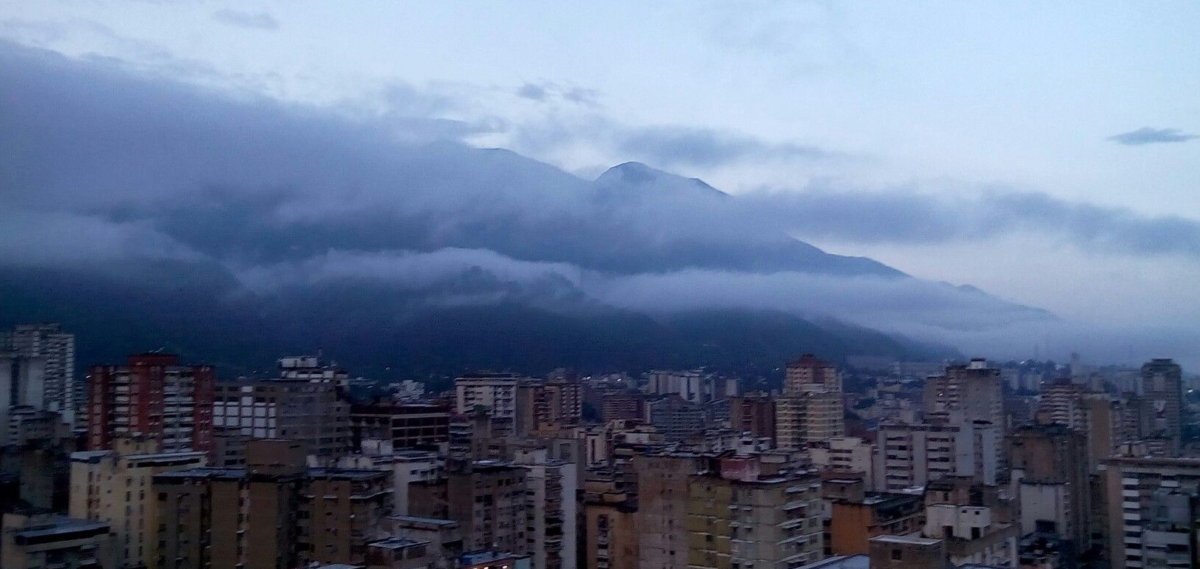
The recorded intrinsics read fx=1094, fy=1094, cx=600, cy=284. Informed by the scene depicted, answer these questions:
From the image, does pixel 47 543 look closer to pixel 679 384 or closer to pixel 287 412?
pixel 287 412

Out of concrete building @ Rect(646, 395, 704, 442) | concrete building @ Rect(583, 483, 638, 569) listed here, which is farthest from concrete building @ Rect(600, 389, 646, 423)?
concrete building @ Rect(583, 483, 638, 569)

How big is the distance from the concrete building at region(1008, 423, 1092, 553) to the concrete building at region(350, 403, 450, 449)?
9714mm

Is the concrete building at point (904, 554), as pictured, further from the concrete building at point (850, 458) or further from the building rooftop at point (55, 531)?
the concrete building at point (850, 458)

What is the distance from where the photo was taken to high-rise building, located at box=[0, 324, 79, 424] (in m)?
22.6

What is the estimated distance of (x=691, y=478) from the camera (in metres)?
10.2

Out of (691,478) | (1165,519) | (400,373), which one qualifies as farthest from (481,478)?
(400,373)

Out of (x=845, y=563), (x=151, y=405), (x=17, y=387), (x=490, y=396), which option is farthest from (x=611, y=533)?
(x=490, y=396)

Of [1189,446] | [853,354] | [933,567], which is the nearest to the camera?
[933,567]

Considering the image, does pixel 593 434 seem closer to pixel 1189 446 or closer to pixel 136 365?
pixel 136 365

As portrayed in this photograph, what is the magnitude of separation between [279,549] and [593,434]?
11188mm

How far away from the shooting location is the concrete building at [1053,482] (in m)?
16.0

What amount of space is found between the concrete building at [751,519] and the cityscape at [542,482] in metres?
0.02

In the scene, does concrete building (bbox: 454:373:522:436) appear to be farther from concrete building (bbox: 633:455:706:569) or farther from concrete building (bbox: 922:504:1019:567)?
concrete building (bbox: 922:504:1019:567)

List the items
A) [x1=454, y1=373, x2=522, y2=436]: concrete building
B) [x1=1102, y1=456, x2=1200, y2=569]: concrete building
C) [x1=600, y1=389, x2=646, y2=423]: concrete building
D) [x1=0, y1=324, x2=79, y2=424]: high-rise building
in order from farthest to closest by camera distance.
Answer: [x1=600, y1=389, x2=646, y2=423]: concrete building
[x1=454, y1=373, x2=522, y2=436]: concrete building
[x1=0, y1=324, x2=79, y2=424]: high-rise building
[x1=1102, y1=456, x2=1200, y2=569]: concrete building
